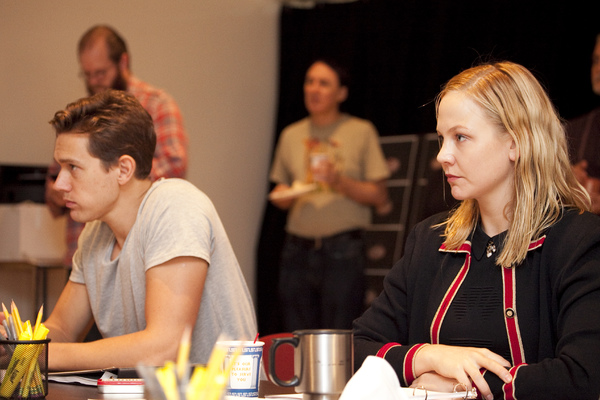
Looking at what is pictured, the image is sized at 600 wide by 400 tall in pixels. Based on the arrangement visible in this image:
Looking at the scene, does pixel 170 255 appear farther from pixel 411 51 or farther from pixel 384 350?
pixel 411 51

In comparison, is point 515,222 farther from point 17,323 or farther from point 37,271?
Answer: point 37,271

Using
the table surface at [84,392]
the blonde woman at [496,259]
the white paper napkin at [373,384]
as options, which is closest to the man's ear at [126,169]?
the table surface at [84,392]

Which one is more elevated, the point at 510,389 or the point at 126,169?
the point at 126,169

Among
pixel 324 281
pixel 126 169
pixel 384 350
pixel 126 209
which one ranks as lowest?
pixel 324 281

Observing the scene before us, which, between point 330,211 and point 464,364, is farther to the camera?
point 330,211

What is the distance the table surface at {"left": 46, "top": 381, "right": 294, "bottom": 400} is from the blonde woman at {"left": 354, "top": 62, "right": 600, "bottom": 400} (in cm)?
21

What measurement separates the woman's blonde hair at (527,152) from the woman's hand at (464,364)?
23cm

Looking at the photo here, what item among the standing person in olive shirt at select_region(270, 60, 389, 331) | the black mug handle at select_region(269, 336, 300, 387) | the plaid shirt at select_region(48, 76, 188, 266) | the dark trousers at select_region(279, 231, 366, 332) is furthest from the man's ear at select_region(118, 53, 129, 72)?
the black mug handle at select_region(269, 336, 300, 387)

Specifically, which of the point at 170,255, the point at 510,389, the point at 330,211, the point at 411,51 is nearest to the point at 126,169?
the point at 170,255

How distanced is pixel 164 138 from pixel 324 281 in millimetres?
1242

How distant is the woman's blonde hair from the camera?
1.41 meters

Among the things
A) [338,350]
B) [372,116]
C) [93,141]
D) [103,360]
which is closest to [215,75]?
[372,116]

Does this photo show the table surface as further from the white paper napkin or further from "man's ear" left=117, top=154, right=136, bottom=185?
"man's ear" left=117, top=154, right=136, bottom=185

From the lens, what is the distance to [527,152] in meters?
1.42
